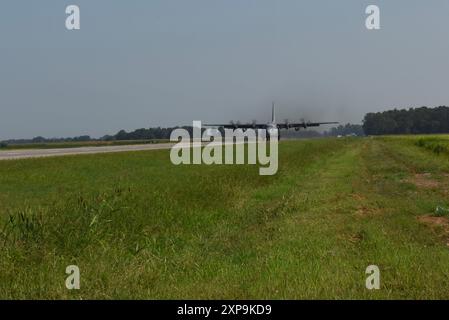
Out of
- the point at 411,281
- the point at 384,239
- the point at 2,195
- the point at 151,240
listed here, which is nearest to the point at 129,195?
the point at 151,240

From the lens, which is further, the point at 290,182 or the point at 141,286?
the point at 290,182

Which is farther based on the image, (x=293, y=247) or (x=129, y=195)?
(x=129, y=195)

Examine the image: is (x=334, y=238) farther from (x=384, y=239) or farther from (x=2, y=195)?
(x=2, y=195)

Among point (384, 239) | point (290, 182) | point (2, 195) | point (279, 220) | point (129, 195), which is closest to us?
point (384, 239)

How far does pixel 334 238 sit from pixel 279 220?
2.20 meters

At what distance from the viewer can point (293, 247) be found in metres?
8.27

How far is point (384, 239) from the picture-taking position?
29.0 ft

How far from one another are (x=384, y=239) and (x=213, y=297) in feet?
14.9

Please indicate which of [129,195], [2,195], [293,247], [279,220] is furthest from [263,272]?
[2,195]

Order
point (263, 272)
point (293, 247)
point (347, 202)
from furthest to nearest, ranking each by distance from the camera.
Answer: point (347, 202) → point (293, 247) → point (263, 272)

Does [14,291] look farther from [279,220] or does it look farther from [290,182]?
[290,182]

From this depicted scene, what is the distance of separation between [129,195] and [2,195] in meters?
5.84

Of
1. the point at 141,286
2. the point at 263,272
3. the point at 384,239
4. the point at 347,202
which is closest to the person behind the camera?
the point at 141,286

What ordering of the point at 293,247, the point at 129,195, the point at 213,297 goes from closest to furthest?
the point at 213,297, the point at 293,247, the point at 129,195
